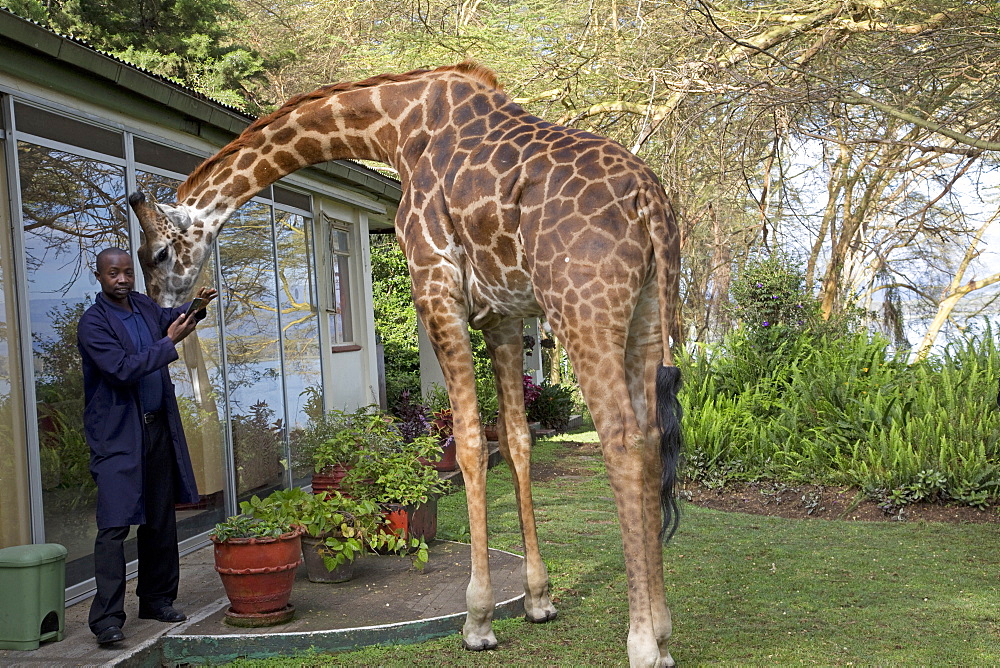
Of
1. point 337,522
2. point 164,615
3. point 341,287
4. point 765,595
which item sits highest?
point 341,287

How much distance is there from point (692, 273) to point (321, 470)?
17569 millimetres

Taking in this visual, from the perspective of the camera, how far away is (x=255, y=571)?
493 cm

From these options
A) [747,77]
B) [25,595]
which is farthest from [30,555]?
[747,77]

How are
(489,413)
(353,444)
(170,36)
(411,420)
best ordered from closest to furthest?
(353,444) < (411,420) < (489,413) < (170,36)

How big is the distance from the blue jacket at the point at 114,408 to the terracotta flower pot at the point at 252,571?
1.71 feet

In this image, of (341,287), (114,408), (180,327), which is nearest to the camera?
(114,408)

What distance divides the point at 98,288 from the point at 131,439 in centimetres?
201

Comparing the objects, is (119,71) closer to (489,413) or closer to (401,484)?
(401,484)

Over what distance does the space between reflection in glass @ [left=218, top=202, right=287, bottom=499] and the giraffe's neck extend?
2579 millimetres

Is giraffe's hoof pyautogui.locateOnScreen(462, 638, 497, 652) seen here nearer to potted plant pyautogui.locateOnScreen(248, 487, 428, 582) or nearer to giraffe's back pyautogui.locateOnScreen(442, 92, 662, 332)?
potted plant pyautogui.locateOnScreen(248, 487, 428, 582)

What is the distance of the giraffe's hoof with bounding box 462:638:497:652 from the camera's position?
15.6ft

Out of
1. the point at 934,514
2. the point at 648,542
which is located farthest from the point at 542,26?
the point at 648,542

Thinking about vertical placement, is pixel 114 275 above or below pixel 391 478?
above

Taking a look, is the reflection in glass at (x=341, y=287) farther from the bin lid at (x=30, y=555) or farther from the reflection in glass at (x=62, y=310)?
the bin lid at (x=30, y=555)
